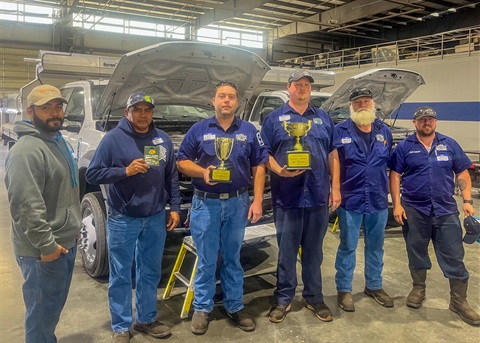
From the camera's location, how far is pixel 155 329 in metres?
2.85

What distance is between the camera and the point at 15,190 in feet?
6.38

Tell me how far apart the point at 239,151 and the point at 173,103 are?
1937 mm

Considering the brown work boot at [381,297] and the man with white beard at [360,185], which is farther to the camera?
the brown work boot at [381,297]

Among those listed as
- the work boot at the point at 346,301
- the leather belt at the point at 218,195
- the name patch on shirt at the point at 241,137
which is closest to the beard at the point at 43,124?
the leather belt at the point at 218,195

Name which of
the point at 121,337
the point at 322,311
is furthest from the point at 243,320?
the point at 121,337

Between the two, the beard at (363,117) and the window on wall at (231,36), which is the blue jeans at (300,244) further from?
the window on wall at (231,36)

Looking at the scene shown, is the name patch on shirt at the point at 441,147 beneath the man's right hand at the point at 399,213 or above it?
above

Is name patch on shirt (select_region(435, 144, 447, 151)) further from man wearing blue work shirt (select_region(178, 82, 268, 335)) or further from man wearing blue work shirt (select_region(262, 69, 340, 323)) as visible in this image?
man wearing blue work shirt (select_region(178, 82, 268, 335))

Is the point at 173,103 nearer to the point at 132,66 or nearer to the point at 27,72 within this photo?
the point at 132,66

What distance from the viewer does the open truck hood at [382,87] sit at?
5.47 metres

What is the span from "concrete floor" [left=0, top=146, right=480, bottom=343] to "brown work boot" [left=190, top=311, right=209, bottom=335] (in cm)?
4

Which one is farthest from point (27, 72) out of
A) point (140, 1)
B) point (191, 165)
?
point (191, 165)

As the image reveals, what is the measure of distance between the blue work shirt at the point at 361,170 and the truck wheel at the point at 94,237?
2.12m

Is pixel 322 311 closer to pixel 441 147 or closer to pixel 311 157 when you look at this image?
pixel 311 157
